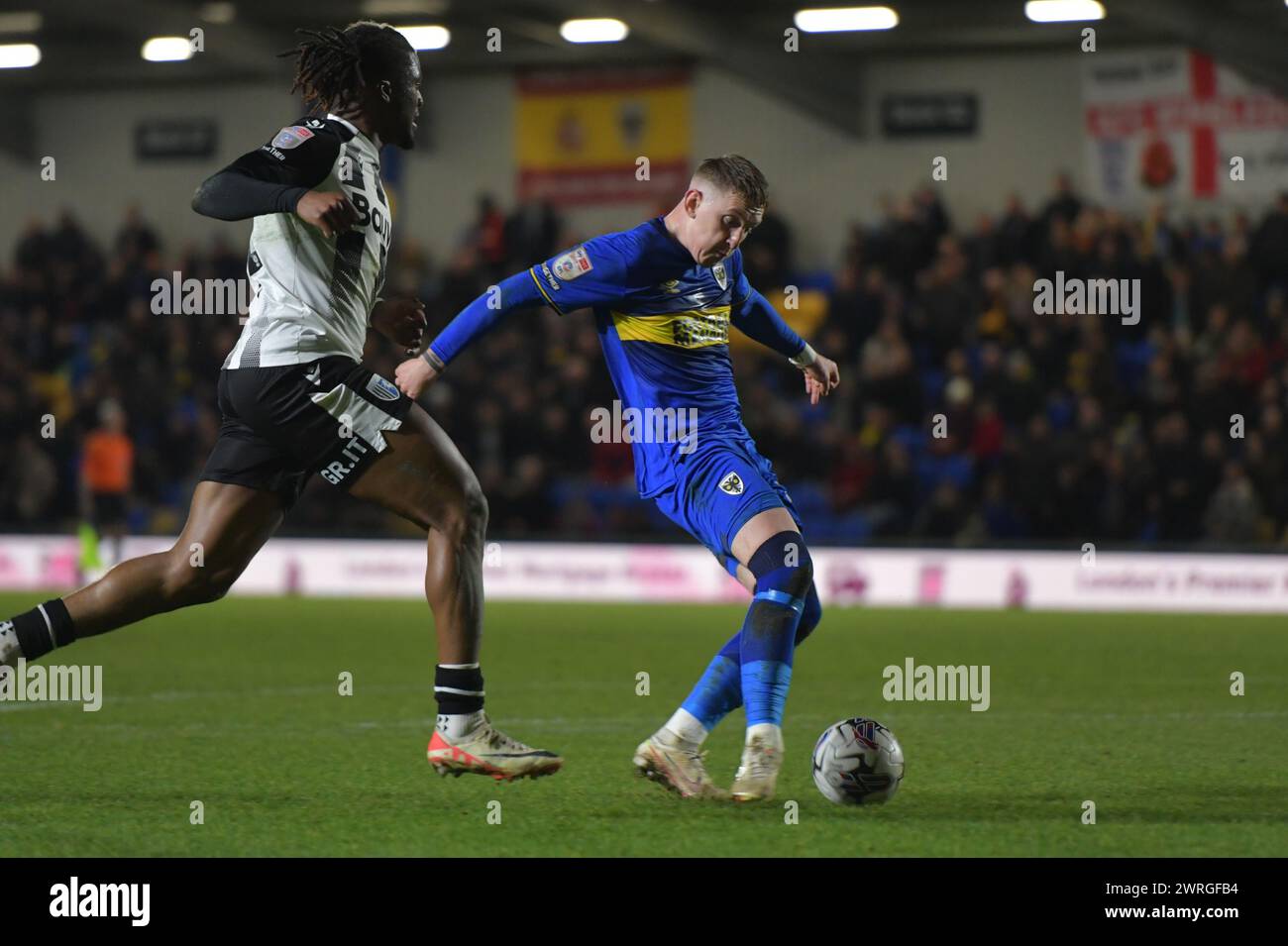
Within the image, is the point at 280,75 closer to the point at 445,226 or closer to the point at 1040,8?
the point at 445,226

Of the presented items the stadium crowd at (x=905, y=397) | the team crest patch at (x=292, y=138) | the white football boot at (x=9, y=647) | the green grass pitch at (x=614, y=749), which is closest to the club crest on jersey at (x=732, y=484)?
the green grass pitch at (x=614, y=749)

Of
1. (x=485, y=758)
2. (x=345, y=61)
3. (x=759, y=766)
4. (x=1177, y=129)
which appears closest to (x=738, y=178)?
(x=345, y=61)

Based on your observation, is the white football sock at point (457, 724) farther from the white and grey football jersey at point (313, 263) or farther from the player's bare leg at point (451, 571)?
the white and grey football jersey at point (313, 263)

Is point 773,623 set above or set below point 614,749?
above

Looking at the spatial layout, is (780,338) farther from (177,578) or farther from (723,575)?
(723,575)

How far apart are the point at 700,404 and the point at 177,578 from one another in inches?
69.4

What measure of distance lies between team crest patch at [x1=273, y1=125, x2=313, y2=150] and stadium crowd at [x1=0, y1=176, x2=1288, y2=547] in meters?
12.4

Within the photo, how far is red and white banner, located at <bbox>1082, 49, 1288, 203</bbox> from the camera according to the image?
2156 cm

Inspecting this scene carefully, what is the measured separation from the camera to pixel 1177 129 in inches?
867

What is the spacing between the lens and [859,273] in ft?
68.2

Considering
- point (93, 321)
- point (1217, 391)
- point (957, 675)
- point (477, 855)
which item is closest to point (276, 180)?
point (477, 855)

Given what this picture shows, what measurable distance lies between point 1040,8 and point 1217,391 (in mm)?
5391

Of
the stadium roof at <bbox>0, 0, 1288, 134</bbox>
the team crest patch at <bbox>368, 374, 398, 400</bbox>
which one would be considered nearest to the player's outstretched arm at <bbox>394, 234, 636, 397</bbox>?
the team crest patch at <bbox>368, 374, 398, 400</bbox>

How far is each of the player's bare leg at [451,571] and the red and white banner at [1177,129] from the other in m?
17.6
